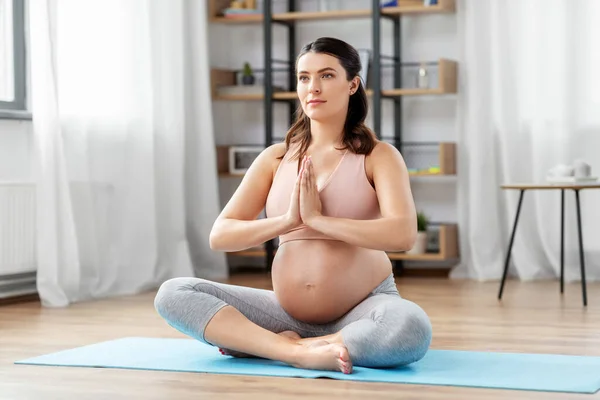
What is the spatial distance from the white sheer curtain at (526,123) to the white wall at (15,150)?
231cm

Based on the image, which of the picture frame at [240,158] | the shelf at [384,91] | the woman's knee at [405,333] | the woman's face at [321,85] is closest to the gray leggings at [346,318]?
the woman's knee at [405,333]

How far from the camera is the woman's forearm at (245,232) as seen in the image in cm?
264

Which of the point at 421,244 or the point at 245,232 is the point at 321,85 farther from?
the point at 421,244

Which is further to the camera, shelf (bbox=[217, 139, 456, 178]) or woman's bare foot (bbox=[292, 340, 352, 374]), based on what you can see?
shelf (bbox=[217, 139, 456, 178])

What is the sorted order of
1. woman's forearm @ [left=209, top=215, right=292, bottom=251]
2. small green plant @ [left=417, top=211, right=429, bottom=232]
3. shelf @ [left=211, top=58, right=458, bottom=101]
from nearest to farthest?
woman's forearm @ [left=209, top=215, right=292, bottom=251]
shelf @ [left=211, top=58, right=458, bottom=101]
small green plant @ [left=417, top=211, right=429, bottom=232]

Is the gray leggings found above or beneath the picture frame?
beneath

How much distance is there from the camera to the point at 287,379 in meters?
2.52

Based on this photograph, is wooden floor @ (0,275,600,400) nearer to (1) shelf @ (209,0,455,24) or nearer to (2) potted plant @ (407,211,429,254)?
(2) potted plant @ (407,211,429,254)

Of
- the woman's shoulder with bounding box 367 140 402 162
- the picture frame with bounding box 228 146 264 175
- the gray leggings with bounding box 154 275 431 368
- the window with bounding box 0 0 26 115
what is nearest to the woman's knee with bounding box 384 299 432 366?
the gray leggings with bounding box 154 275 431 368

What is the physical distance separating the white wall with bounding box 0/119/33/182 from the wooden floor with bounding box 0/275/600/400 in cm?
59

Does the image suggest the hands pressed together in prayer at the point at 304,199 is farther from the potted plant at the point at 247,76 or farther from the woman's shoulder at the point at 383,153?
the potted plant at the point at 247,76

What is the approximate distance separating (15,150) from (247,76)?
5.72 ft

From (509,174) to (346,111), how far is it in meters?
2.89

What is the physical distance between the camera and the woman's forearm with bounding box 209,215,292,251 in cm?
264
